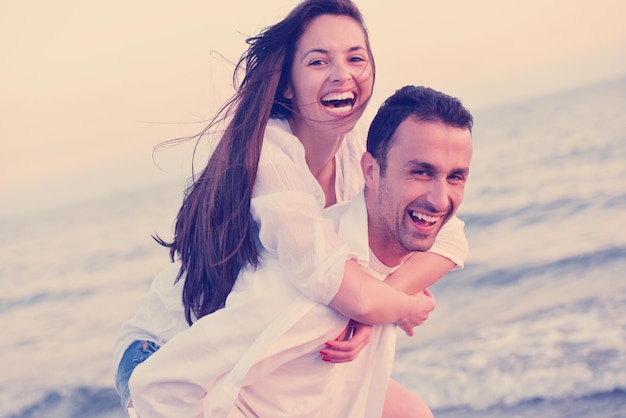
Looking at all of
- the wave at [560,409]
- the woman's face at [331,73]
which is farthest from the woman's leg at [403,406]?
the wave at [560,409]

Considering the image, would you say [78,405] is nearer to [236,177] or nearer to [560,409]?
[560,409]

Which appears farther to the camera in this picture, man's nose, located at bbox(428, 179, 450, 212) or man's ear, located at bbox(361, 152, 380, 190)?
man's ear, located at bbox(361, 152, 380, 190)

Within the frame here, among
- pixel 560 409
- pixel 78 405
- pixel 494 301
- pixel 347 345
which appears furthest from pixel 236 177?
pixel 494 301

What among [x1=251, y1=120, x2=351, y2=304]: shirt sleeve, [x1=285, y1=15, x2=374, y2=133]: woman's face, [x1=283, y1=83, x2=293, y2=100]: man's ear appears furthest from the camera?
[x1=283, y1=83, x2=293, y2=100]: man's ear

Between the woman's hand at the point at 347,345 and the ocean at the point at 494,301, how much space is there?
2862 mm

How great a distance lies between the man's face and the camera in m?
2.96

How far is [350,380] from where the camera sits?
3.14 meters

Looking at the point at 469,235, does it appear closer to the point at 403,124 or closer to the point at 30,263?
the point at 403,124

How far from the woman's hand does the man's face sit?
0.36m

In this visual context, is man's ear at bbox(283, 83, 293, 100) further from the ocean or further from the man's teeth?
the ocean

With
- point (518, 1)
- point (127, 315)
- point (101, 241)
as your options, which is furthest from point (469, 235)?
point (518, 1)

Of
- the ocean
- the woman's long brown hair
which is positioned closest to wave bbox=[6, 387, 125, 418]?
the ocean

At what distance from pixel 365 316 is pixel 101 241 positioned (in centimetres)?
1854

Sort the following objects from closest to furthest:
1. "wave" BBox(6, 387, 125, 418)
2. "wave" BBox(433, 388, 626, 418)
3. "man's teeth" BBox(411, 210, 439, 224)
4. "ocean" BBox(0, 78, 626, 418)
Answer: "man's teeth" BBox(411, 210, 439, 224) → "wave" BBox(433, 388, 626, 418) → "ocean" BBox(0, 78, 626, 418) → "wave" BBox(6, 387, 125, 418)
